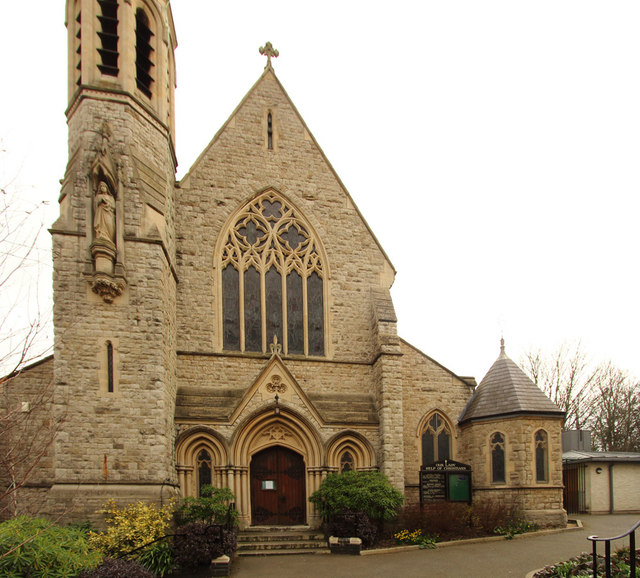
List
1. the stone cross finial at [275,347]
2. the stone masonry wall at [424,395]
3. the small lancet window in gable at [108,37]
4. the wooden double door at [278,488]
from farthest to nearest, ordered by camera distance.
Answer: the stone masonry wall at [424,395], the stone cross finial at [275,347], the wooden double door at [278,488], the small lancet window in gable at [108,37]

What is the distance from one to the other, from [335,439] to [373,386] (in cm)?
212

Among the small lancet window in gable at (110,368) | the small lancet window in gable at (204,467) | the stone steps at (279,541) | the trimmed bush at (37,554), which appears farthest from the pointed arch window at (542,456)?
the trimmed bush at (37,554)

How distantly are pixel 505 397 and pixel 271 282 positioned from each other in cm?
796

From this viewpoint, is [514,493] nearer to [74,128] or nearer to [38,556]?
[38,556]

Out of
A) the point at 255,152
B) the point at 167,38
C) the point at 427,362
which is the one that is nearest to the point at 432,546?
the point at 427,362

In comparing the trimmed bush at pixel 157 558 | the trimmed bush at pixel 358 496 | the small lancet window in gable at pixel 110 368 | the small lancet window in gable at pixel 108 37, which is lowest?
the trimmed bush at pixel 157 558

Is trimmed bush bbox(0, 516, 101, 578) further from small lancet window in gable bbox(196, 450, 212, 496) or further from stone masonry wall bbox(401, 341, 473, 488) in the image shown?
stone masonry wall bbox(401, 341, 473, 488)

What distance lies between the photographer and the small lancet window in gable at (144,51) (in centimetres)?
1852

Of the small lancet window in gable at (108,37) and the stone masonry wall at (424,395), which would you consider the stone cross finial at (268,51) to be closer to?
the small lancet window in gable at (108,37)

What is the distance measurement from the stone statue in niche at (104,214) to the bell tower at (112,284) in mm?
26

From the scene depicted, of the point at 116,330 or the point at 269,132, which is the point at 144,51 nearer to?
the point at 269,132

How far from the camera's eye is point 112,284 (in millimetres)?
15312

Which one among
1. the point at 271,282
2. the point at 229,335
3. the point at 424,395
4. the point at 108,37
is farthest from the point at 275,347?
the point at 108,37

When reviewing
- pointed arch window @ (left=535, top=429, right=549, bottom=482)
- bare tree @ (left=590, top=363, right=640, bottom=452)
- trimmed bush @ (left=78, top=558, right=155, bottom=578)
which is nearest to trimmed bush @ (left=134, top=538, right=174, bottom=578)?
trimmed bush @ (left=78, top=558, right=155, bottom=578)
